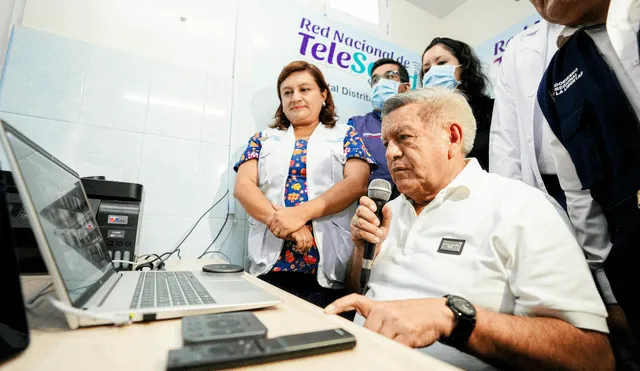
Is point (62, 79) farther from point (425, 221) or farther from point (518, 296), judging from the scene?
point (518, 296)

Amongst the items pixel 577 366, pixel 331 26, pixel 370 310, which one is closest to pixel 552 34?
pixel 577 366

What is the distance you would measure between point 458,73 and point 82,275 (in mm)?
2020

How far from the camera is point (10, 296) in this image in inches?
13.8

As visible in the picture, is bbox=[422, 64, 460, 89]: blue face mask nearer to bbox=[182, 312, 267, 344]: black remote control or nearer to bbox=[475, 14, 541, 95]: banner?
bbox=[475, 14, 541, 95]: banner

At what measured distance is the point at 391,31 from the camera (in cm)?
270

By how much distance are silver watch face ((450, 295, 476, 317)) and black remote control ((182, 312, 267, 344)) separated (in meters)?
0.46

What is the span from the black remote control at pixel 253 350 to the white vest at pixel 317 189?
3.24 ft

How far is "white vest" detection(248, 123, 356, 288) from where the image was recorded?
1.37 metres

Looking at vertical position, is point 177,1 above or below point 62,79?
above

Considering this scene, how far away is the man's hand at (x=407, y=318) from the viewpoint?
60cm

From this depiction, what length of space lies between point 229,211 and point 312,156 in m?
0.63

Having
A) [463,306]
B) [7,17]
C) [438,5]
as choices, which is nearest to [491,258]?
[463,306]

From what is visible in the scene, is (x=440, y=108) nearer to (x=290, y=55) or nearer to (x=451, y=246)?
(x=451, y=246)

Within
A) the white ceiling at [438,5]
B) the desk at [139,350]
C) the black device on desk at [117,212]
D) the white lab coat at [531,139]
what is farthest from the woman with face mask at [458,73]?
the black device on desk at [117,212]
